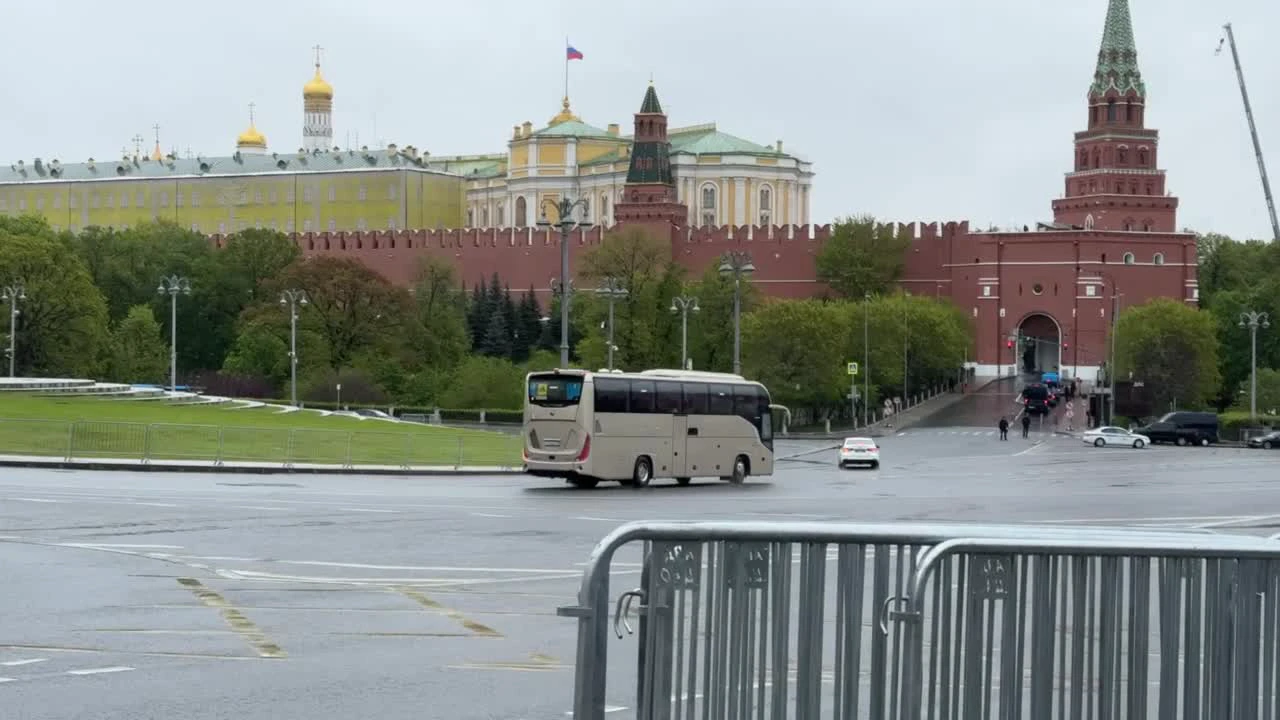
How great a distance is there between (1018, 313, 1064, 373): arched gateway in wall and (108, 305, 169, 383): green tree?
44.8 m

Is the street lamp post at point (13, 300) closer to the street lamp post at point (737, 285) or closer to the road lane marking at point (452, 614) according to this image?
the street lamp post at point (737, 285)

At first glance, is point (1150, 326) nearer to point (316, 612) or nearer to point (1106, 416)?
point (1106, 416)

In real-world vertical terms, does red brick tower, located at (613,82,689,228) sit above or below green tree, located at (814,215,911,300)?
above

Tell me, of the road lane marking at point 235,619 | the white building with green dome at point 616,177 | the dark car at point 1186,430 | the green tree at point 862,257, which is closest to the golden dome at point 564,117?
the white building with green dome at point 616,177

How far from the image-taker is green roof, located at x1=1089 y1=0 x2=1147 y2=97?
107m

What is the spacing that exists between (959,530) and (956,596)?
0.40m

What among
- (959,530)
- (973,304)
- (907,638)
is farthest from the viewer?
(973,304)

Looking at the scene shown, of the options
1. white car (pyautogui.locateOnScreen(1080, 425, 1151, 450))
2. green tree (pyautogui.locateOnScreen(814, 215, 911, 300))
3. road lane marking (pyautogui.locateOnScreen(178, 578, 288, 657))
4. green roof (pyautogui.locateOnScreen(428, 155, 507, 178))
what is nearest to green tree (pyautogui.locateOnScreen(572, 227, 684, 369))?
green tree (pyautogui.locateOnScreen(814, 215, 911, 300))

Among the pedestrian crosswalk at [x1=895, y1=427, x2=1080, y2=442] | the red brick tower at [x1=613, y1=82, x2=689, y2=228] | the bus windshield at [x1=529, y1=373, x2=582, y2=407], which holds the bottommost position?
the pedestrian crosswalk at [x1=895, y1=427, x2=1080, y2=442]

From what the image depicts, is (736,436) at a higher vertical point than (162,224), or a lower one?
lower

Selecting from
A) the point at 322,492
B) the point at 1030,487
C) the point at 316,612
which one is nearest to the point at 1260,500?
the point at 1030,487

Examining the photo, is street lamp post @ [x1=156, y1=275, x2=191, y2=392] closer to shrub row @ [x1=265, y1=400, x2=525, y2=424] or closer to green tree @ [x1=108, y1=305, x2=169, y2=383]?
green tree @ [x1=108, y1=305, x2=169, y2=383]

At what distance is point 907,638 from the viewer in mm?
6309

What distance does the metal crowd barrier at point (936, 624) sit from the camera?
6297mm
